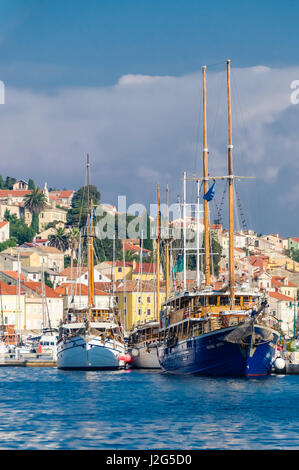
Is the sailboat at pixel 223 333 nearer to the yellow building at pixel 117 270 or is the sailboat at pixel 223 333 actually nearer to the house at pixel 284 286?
the yellow building at pixel 117 270

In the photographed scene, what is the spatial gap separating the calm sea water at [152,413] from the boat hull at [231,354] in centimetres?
98

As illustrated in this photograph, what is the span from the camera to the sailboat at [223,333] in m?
58.1

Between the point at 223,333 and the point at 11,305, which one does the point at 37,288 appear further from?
the point at 223,333

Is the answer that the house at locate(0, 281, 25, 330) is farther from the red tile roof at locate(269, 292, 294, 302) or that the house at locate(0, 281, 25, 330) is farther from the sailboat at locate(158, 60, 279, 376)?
the sailboat at locate(158, 60, 279, 376)

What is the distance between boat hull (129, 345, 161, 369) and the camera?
79.1 metres

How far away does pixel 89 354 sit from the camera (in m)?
75.2

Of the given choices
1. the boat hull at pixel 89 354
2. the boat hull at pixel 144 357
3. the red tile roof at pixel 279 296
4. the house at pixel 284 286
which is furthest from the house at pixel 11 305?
the boat hull at pixel 89 354

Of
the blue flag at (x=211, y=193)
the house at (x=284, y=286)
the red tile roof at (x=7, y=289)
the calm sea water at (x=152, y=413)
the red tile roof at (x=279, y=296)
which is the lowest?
the calm sea water at (x=152, y=413)

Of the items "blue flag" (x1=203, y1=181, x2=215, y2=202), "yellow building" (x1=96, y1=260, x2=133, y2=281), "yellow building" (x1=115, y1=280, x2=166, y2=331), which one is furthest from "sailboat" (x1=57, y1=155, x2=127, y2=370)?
"yellow building" (x1=96, y1=260, x2=133, y2=281)

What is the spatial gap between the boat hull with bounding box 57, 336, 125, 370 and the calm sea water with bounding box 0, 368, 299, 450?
10656mm

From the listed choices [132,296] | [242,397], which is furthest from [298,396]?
[132,296]

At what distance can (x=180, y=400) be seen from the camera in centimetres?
4781

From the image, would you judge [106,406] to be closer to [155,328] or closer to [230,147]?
[230,147]
